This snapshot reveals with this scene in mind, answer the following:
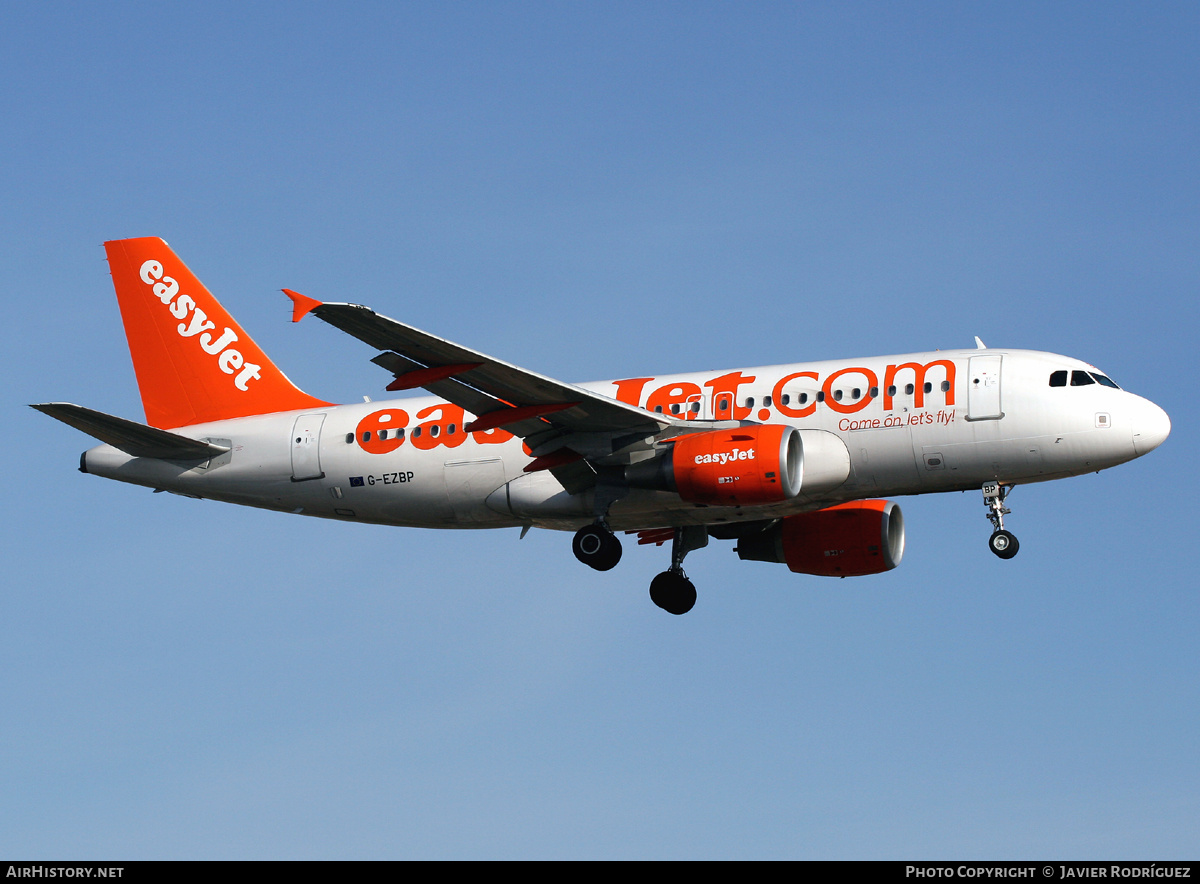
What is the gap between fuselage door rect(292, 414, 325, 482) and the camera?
3606cm

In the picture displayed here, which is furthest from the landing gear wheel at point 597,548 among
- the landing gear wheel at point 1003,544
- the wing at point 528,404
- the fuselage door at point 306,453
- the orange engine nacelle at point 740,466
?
the landing gear wheel at point 1003,544

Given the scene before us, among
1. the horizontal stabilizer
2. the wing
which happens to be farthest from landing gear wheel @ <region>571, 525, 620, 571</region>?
the horizontal stabilizer

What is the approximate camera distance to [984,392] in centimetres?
3181

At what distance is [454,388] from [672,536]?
8587mm

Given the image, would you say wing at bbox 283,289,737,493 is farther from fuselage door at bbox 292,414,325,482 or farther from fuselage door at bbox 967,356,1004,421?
fuselage door at bbox 292,414,325,482

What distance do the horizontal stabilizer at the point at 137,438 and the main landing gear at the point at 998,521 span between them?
60.0 ft

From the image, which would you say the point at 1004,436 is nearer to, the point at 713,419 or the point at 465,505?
the point at 713,419

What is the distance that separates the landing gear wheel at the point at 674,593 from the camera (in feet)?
121

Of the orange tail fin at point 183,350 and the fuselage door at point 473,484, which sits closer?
the fuselage door at point 473,484

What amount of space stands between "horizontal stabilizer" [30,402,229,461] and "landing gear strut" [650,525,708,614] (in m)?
→ 11.3

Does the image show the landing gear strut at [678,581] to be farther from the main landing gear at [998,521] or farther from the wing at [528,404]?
the main landing gear at [998,521]

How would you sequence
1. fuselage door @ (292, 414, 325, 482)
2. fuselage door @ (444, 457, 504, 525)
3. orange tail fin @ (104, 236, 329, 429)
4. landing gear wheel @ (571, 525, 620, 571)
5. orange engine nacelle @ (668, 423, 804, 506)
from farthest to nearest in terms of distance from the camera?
orange tail fin @ (104, 236, 329, 429) → fuselage door @ (292, 414, 325, 482) → fuselage door @ (444, 457, 504, 525) → landing gear wheel @ (571, 525, 620, 571) → orange engine nacelle @ (668, 423, 804, 506)
